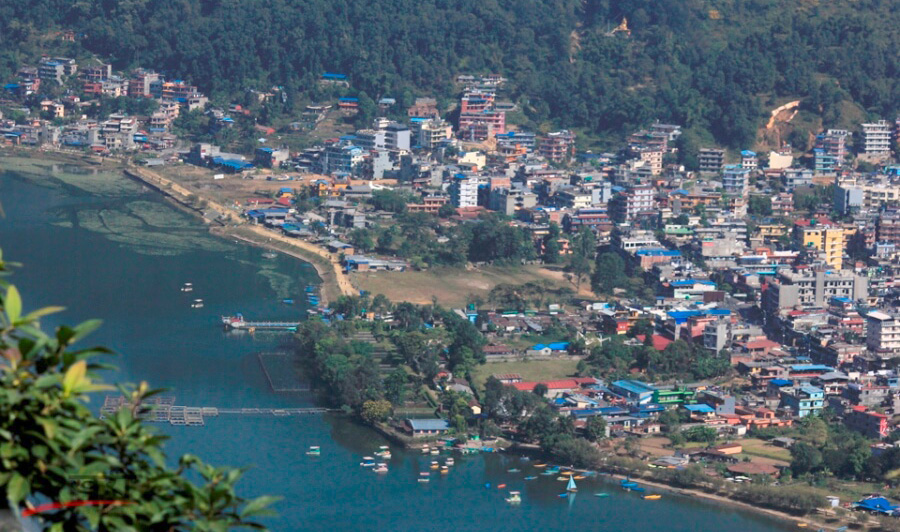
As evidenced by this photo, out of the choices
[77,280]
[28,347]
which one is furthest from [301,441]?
[28,347]

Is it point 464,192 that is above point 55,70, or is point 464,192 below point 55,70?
below

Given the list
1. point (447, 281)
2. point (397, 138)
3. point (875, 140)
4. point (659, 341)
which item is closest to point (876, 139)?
point (875, 140)

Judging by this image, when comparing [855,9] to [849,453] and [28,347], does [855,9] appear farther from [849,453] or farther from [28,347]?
[28,347]

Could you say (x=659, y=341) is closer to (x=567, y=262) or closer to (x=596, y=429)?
(x=596, y=429)

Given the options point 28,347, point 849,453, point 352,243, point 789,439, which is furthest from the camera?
point 352,243

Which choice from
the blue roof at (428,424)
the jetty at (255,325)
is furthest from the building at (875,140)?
the blue roof at (428,424)

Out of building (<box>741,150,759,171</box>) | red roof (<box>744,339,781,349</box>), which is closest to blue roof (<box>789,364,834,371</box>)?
red roof (<box>744,339,781,349</box>)
